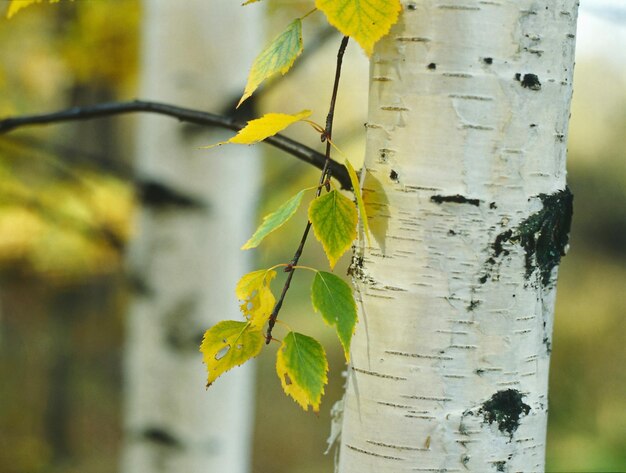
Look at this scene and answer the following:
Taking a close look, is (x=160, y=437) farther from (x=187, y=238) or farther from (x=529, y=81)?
(x=529, y=81)

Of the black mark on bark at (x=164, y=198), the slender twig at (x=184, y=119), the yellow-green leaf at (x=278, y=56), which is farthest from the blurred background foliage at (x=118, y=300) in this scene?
the yellow-green leaf at (x=278, y=56)

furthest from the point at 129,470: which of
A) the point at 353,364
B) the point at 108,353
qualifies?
the point at 108,353

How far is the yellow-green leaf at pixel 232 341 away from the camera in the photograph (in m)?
0.54

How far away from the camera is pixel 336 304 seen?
0.51 m

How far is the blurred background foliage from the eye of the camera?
4613 millimetres

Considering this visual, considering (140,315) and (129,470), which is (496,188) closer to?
(140,315)

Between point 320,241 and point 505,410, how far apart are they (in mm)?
209

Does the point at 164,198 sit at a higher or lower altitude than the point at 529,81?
higher

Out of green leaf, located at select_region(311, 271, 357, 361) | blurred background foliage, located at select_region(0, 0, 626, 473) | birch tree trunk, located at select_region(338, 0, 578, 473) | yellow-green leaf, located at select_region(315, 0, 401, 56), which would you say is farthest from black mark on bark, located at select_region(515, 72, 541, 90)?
blurred background foliage, located at select_region(0, 0, 626, 473)

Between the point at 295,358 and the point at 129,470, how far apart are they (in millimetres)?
959

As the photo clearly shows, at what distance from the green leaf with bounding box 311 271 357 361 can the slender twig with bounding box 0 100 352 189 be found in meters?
0.10

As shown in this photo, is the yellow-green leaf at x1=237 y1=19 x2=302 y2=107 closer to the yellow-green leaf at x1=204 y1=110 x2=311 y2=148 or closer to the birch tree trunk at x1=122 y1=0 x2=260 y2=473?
the yellow-green leaf at x1=204 y1=110 x2=311 y2=148

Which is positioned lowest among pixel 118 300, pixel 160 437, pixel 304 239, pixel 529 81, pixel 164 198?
pixel 160 437

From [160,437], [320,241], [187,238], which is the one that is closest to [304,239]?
[320,241]
